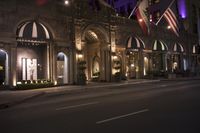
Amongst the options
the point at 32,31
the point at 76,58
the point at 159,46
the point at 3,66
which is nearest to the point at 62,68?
the point at 76,58

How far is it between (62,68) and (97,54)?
26.7 feet

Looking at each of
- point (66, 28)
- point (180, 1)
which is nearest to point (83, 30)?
point (66, 28)

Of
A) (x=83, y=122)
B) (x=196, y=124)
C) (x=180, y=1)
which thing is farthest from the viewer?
(x=180, y=1)

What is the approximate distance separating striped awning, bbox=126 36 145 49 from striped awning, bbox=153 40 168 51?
3.64 metres

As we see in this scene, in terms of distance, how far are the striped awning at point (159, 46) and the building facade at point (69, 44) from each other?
4.0 inches

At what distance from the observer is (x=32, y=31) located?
92.0 ft

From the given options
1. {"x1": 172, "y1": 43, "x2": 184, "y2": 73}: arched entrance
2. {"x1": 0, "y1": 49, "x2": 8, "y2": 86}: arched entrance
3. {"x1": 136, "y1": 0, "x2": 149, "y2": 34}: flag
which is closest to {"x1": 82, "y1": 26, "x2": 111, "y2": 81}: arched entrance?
{"x1": 136, "y1": 0, "x2": 149, "y2": 34}: flag

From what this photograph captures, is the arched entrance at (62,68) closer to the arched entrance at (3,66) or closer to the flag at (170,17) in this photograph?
the arched entrance at (3,66)

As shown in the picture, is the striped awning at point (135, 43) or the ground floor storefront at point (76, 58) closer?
the ground floor storefront at point (76, 58)

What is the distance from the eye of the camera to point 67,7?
31766 millimetres

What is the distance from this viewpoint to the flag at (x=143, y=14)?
36550 mm

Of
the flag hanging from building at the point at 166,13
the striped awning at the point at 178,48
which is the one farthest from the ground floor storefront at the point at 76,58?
the striped awning at the point at 178,48

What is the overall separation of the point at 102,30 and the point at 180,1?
30.0m

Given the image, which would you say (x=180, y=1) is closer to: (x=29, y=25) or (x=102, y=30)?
(x=102, y=30)
